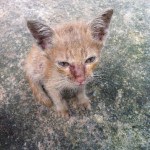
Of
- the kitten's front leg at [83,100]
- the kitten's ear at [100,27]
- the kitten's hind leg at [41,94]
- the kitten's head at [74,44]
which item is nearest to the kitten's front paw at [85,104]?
the kitten's front leg at [83,100]

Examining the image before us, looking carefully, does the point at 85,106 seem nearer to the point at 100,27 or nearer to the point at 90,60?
the point at 90,60

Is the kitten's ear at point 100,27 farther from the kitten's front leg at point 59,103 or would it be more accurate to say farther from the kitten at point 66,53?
the kitten's front leg at point 59,103

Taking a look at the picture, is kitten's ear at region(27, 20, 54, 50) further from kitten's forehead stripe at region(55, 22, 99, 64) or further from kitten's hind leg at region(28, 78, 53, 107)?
kitten's hind leg at region(28, 78, 53, 107)

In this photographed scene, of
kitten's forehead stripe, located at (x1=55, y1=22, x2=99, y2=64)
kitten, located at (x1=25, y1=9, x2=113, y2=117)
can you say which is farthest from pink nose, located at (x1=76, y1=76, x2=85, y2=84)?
kitten's forehead stripe, located at (x1=55, y1=22, x2=99, y2=64)

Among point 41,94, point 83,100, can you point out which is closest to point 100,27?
point 83,100

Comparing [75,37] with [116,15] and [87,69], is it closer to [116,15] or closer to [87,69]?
[87,69]

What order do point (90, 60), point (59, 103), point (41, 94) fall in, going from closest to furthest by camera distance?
1. point (90, 60)
2. point (59, 103)
3. point (41, 94)
